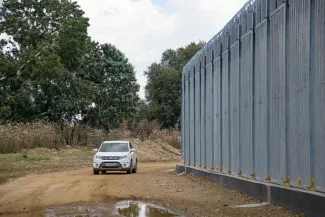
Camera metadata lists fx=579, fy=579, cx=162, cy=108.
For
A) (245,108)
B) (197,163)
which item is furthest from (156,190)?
(197,163)

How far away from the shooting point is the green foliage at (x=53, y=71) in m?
47.9

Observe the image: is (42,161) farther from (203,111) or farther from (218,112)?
(218,112)

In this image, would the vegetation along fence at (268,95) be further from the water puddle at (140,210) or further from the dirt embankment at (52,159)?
the dirt embankment at (52,159)

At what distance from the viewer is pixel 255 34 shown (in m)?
15.5

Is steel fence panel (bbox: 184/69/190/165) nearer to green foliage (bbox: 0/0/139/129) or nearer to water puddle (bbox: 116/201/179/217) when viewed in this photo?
water puddle (bbox: 116/201/179/217)

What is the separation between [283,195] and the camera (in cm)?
1184

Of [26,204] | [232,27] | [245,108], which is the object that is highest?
[232,27]

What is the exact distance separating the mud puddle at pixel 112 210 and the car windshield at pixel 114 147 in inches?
591

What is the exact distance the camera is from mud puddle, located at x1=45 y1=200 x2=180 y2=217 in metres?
11.8

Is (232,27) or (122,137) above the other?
(232,27)

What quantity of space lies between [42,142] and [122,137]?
1103cm

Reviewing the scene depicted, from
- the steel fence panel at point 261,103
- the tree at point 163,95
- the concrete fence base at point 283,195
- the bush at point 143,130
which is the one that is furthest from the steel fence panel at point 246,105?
the tree at point 163,95

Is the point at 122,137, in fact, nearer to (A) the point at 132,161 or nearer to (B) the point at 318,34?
(A) the point at 132,161

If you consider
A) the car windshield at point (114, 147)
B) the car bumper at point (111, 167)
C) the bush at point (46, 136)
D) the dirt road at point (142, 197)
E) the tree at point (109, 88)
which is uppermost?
the tree at point (109, 88)
